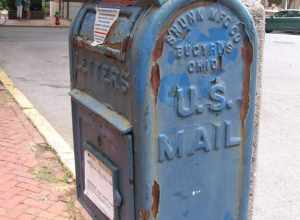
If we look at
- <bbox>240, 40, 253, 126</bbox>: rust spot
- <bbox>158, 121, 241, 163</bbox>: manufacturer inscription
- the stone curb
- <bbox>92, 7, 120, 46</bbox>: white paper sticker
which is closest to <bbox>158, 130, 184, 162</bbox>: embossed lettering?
<bbox>158, 121, 241, 163</bbox>: manufacturer inscription

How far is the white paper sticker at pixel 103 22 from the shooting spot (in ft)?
6.93

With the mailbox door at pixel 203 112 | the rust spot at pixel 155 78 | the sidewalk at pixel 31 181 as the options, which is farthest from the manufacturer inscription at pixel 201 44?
the sidewalk at pixel 31 181

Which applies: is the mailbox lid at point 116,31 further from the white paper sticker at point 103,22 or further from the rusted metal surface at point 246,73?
the rusted metal surface at point 246,73

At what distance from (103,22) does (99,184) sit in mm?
754

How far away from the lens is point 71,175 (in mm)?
4461

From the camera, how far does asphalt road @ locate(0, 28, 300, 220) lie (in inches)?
176

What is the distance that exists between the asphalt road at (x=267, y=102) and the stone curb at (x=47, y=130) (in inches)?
7.3

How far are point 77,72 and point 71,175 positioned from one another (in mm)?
2123

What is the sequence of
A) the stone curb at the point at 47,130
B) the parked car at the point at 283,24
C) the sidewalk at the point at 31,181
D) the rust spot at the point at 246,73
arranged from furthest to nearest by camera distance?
the parked car at the point at 283,24 < the stone curb at the point at 47,130 < the sidewalk at the point at 31,181 < the rust spot at the point at 246,73

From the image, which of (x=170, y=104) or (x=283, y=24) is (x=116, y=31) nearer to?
(x=170, y=104)

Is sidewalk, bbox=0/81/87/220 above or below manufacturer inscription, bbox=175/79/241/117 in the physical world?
below

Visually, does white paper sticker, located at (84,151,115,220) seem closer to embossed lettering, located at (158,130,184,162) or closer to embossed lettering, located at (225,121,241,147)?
embossed lettering, located at (158,130,184,162)

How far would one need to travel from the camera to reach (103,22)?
217 centimetres

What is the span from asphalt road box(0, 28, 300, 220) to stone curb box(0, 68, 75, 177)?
19 centimetres
